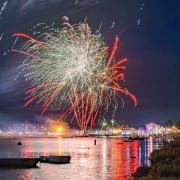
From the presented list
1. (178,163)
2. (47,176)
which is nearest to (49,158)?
(47,176)

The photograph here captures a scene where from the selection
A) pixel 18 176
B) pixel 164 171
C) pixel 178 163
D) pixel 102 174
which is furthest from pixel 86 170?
pixel 164 171

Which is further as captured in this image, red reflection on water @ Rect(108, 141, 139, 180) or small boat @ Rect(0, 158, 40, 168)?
small boat @ Rect(0, 158, 40, 168)

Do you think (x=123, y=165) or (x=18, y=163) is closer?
(x=18, y=163)

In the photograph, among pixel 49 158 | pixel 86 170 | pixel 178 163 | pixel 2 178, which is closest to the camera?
pixel 178 163

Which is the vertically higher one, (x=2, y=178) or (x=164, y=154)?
(x=164, y=154)

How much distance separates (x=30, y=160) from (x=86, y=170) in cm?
907

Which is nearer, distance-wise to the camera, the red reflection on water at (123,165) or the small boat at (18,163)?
the red reflection on water at (123,165)

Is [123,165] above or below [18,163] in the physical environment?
below

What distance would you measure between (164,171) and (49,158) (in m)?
53.7

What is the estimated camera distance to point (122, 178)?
2041 inches

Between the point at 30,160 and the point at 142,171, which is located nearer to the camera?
the point at 142,171

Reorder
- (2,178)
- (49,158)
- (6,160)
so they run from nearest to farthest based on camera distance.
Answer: (2,178) < (6,160) < (49,158)

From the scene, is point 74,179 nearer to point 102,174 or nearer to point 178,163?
point 102,174

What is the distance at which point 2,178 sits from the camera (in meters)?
55.3
